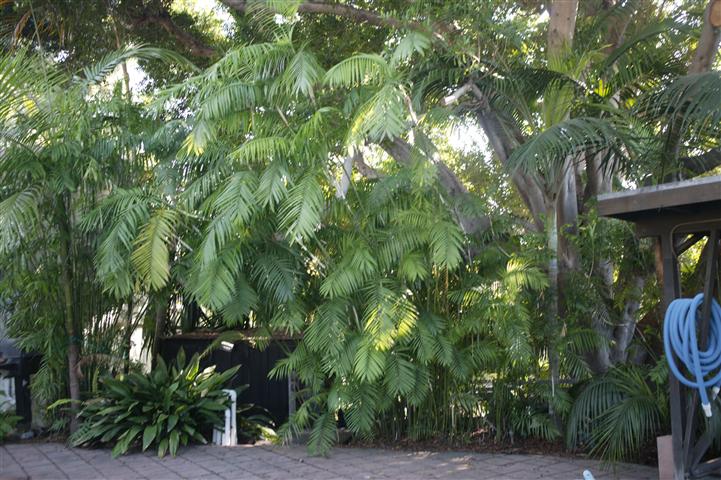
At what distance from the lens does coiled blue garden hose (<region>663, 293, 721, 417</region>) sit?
5.79 m

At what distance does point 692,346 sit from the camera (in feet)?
19.0

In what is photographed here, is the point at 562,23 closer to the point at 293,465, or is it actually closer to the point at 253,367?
the point at 293,465

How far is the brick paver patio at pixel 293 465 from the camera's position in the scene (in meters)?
7.14

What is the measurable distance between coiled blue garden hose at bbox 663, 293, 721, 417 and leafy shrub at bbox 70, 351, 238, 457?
524 centimetres

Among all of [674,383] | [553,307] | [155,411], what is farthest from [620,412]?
[155,411]

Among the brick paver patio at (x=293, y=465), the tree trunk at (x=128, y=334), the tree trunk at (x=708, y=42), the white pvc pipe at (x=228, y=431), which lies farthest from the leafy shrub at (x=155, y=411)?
the tree trunk at (x=708, y=42)

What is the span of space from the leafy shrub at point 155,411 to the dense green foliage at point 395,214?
5.2 inches

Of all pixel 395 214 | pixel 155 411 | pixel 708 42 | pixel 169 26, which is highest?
pixel 169 26

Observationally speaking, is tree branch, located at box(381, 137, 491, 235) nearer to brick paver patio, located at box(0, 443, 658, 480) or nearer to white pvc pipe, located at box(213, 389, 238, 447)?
brick paver patio, located at box(0, 443, 658, 480)

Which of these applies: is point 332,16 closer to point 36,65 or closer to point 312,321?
point 36,65

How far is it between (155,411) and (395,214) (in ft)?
12.2

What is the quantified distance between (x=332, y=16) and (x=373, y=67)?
14.7 ft

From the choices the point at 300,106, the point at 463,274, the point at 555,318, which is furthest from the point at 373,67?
the point at 555,318

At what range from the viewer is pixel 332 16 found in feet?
36.6
